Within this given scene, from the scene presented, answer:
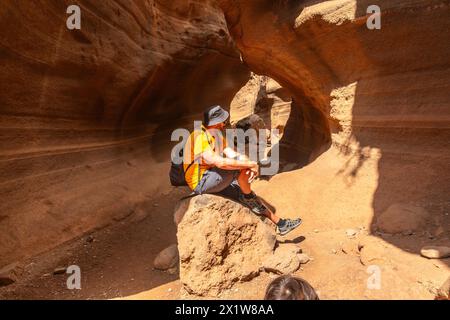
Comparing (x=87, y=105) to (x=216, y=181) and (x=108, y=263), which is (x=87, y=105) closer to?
(x=108, y=263)

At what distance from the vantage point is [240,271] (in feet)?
9.80

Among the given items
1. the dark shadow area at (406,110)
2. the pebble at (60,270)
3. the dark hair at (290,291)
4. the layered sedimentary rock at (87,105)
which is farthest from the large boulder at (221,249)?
the layered sedimentary rock at (87,105)

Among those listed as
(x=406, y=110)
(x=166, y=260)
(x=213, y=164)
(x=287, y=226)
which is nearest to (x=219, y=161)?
(x=213, y=164)

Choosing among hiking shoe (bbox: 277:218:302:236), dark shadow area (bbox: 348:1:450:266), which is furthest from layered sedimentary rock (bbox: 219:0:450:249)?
hiking shoe (bbox: 277:218:302:236)

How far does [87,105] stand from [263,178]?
10.8ft

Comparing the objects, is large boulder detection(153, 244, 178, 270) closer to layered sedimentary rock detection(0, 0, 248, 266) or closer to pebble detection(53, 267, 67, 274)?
pebble detection(53, 267, 67, 274)

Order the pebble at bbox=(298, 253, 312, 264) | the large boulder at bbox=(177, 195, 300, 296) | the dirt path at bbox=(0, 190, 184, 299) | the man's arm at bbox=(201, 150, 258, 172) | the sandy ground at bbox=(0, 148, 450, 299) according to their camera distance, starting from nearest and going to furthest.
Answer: the sandy ground at bbox=(0, 148, 450, 299) < the large boulder at bbox=(177, 195, 300, 296) < the pebble at bbox=(298, 253, 312, 264) < the man's arm at bbox=(201, 150, 258, 172) < the dirt path at bbox=(0, 190, 184, 299)

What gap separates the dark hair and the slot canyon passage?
0.62 meters

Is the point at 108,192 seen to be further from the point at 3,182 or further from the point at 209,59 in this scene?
the point at 209,59

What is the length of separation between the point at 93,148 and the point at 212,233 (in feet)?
11.5

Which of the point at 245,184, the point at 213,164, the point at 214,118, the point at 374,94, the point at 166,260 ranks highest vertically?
the point at 374,94

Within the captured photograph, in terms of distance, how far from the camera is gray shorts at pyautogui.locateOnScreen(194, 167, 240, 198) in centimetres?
328

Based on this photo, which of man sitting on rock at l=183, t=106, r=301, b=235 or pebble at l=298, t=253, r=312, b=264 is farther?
man sitting on rock at l=183, t=106, r=301, b=235

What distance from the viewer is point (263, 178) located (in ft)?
19.4
